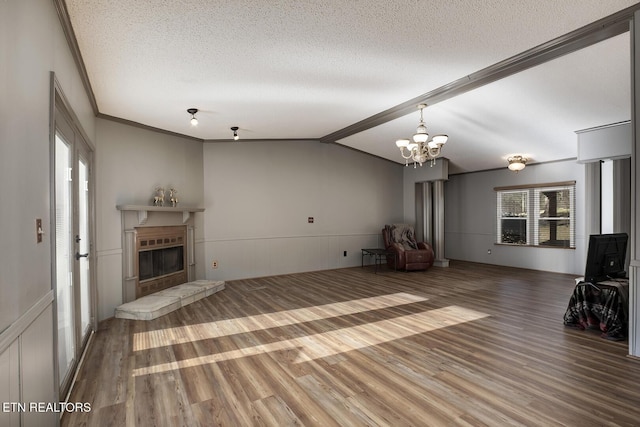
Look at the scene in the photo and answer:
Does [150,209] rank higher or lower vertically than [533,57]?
lower

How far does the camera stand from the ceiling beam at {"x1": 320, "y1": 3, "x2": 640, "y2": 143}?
2730 millimetres

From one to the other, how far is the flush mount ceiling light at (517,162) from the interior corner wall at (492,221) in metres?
0.81

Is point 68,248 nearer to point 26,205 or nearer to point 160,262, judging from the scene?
point 26,205

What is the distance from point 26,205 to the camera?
1542 mm

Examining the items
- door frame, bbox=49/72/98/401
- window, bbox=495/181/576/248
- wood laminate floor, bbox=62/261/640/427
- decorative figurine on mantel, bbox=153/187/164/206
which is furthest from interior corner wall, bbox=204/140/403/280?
window, bbox=495/181/576/248

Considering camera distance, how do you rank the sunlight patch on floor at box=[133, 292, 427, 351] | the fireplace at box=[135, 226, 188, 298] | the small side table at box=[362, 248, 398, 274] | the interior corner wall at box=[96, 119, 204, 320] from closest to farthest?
the sunlight patch on floor at box=[133, 292, 427, 351] < the interior corner wall at box=[96, 119, 204, 320] < the fireplace at box=[135, 226, 188, 298] < the small side table at box=[362, 248, 398, 274]

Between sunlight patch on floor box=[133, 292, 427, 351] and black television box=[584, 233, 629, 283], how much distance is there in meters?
2.08

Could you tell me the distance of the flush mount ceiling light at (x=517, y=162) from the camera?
20.9 feet

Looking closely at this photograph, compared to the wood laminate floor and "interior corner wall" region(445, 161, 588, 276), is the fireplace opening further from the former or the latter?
"interior corner wall" region(445, 161, 588, 276)

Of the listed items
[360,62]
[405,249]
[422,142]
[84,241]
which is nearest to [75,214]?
[84,241]

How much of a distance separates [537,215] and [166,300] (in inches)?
290

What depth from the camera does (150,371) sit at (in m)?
2.72

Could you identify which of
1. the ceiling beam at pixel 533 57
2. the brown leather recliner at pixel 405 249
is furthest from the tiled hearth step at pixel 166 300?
the ceiling beam at pixel 533 57

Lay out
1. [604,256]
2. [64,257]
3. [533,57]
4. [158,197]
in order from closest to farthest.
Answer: [64,257] < [533,57] < [604,256] < [158,197]
